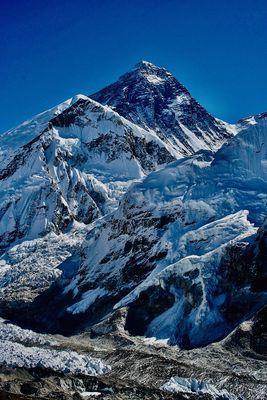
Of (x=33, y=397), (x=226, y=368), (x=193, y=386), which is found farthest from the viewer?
(x=226, y=368)

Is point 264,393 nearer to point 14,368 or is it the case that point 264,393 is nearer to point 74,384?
point 74,384

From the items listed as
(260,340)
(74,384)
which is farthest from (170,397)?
(260,340)

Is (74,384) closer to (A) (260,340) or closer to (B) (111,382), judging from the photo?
(B) (111,382)

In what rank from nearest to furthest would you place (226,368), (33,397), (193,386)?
(33,397) → (193,386) → (226,368)

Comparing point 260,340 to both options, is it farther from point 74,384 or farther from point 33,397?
point 33,397

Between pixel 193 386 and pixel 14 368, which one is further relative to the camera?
pixel 14 368

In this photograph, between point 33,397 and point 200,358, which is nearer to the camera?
point 33,397

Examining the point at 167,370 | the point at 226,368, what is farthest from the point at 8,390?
the point at 226,368

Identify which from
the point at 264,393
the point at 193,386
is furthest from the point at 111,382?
the point at 264,393
